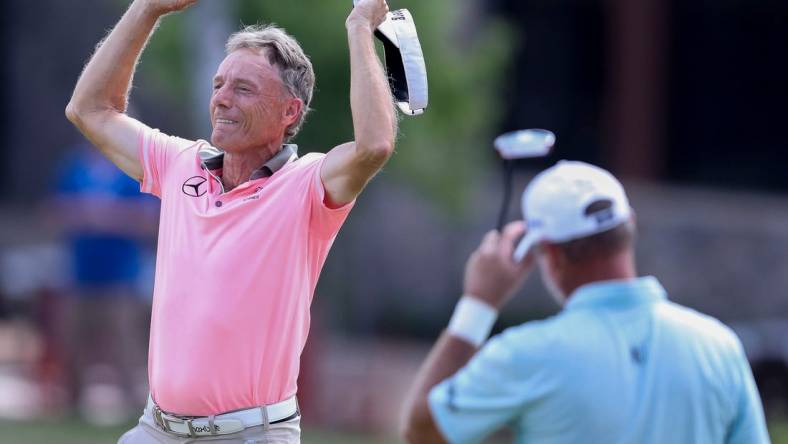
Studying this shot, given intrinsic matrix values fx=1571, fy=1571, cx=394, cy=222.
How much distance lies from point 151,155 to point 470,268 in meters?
1.68

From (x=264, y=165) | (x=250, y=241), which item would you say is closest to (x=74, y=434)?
(x=264, y=165)

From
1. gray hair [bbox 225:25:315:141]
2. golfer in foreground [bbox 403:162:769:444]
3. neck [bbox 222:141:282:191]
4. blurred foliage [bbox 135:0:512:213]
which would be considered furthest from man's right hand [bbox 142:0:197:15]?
blurred foliage [bbox 135:0:512:213]

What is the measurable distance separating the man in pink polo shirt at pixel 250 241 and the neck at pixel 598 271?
1.01 meters

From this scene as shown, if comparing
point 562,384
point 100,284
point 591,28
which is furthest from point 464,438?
point 591,28

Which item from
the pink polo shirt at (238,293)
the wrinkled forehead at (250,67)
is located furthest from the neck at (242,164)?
the wrinkled forehead at (250,67)

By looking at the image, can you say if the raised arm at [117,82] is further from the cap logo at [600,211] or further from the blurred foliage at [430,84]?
the blurred foliage at [430,84]

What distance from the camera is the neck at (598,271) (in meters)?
3.96

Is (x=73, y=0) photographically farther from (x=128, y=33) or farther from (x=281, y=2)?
(x=128, y=33)

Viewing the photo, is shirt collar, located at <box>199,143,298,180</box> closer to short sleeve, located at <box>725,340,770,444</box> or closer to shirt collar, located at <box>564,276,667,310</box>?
shirt collar, located at <box>564,276,667,310</box>

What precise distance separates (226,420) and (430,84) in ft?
31.1

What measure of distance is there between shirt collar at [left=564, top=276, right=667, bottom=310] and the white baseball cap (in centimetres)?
14

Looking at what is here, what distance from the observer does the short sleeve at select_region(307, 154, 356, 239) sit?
4961mm

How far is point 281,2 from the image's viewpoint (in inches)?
541

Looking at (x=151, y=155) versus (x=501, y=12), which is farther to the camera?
(x=501, y=12)
